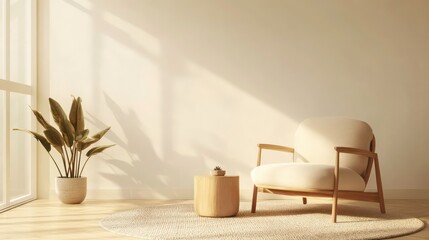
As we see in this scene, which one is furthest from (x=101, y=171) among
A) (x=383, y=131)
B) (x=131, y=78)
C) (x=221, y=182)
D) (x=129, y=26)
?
(x=383, y=131)

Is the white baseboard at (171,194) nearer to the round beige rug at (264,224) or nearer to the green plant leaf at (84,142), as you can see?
the green plant leaf at (84,142)

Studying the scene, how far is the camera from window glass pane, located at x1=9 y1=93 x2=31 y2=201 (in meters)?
4.93

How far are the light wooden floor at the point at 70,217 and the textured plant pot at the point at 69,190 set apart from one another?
0.28 feet

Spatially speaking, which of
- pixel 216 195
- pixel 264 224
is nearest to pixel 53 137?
pixel 216 195

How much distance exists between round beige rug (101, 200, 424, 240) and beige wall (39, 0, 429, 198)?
103 cm

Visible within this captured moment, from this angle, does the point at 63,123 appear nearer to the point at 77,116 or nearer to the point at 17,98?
the point at 77,116

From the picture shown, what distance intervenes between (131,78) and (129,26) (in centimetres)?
54

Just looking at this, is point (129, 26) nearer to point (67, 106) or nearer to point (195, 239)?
point (67, 106)

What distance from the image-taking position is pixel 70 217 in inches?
165

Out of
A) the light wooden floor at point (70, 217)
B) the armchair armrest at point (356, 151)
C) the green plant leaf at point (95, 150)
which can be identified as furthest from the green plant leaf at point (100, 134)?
the armchair armrest at point (356, 151)

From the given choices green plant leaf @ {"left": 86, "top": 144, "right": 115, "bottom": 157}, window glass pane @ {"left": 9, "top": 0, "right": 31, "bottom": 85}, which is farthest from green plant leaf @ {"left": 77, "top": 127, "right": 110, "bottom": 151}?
window glass pane @ {"left": 9, "top": 0, "right": 31, "bottom": 85}

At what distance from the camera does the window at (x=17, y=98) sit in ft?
15.1

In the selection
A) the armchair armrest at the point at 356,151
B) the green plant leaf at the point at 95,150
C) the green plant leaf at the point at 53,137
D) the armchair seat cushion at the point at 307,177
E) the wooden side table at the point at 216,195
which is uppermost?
the green plant leaf at the point at 53,137

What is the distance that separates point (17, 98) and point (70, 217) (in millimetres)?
1505
